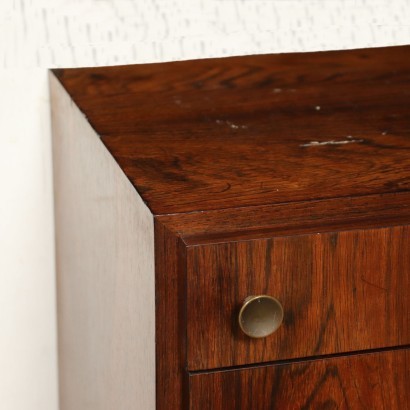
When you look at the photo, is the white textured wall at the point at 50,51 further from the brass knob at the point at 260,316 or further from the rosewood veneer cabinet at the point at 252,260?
the brass knob at the point at 260,316

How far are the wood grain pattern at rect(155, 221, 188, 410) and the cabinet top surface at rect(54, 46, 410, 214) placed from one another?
0.09 feet

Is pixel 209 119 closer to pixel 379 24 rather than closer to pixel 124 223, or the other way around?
pixel 124 223

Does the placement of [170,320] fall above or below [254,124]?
below

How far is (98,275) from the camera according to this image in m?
0.88

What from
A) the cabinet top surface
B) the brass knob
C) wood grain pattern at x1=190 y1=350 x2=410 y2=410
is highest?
the cabinet top surface

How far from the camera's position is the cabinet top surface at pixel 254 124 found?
0.72 m

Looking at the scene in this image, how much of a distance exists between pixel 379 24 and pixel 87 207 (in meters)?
0.43

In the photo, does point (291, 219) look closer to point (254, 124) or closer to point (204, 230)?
point (204, 230)

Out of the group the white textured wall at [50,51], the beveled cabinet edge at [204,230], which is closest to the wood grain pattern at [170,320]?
the beveled cabinet edge at [204,230]

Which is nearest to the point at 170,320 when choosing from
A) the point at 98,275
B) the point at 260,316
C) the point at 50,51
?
the point at 260,316

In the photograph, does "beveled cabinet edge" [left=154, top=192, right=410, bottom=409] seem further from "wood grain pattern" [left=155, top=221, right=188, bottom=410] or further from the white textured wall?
the white textured wall

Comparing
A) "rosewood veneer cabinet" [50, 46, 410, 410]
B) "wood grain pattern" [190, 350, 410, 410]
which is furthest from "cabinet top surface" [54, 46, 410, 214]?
"wood grain pattern" [190, 350, 410, 410]

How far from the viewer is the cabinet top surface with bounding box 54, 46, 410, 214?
28.2 inches

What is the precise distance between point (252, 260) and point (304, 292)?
0.15 feet
